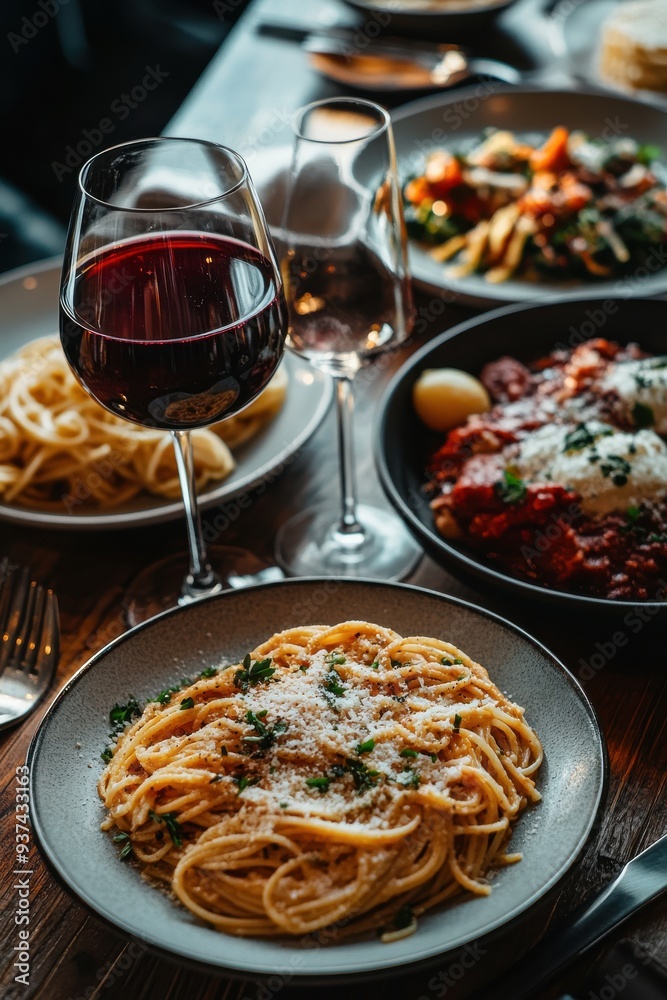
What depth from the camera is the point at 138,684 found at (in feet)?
4.81

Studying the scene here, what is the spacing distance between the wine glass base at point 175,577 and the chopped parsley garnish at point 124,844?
56cm

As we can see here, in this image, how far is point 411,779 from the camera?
1222mm

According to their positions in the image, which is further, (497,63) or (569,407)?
(497,63)

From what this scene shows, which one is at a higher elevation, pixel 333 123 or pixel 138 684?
pixel 333 123

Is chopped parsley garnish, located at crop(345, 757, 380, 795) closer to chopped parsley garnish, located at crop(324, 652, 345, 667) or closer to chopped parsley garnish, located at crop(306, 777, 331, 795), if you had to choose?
chopped parsley garnish, located at crop(306, 777, 331, 795)

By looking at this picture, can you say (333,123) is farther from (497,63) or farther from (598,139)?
(497,63)

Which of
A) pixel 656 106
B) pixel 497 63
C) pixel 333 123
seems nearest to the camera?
pixel 333 123

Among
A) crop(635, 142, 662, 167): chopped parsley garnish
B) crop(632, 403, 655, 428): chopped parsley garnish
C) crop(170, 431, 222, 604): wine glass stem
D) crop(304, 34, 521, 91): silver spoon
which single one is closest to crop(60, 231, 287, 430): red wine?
crop(170, 431, 222, 604): wine glass stem

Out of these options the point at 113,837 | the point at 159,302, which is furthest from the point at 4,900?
the point at 159,302

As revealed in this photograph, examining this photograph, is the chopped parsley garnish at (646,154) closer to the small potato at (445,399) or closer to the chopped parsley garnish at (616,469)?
the small potato at (445,399)

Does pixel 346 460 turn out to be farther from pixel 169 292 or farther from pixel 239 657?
pixel 169 292

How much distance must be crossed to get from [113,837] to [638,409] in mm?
1263

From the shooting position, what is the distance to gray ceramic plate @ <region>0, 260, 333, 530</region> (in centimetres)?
185

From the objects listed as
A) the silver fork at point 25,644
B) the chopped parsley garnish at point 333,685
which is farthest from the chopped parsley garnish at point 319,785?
the silver fork at point 25,644
